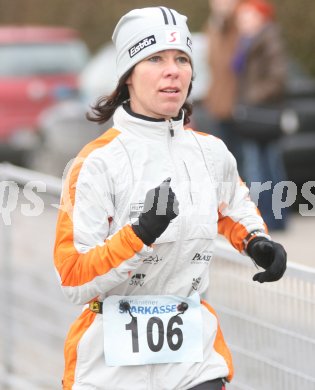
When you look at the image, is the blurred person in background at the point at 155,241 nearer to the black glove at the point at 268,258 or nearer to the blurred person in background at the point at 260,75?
the black glove at the point at 268,258

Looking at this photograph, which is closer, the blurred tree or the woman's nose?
the woman's nose

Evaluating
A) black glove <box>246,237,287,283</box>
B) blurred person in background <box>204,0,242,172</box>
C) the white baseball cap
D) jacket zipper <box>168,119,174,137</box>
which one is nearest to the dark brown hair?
the white baseball cap

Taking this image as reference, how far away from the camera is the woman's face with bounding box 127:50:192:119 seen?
362 cm

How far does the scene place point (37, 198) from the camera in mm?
5941

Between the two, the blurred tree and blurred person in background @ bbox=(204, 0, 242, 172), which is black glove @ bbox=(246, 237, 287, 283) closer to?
blurred person in background @ bbox=(204, 0, 242, 172)

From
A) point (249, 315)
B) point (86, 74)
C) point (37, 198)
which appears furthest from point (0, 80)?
point (249, 315)

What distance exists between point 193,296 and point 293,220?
25.2ft

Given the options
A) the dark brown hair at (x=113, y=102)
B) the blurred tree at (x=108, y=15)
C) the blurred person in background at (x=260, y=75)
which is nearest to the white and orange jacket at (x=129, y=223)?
the dark brown hair at (x=113, y=102)

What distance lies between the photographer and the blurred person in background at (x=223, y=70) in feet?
33.1

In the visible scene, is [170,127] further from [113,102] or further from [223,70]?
[223,70]

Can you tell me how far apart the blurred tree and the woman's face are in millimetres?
10329

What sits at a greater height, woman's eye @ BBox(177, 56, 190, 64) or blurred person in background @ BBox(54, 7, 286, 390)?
woman's eye @ BBox(177, 56, 190, 64)

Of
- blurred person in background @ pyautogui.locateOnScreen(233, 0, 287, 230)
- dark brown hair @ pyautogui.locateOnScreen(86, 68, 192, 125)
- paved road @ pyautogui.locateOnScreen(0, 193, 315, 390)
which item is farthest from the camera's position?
blurred person in background @ pyautogui.locateOnScreen(233, 0, 287, 230)

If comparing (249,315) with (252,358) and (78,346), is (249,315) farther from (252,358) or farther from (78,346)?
(78,346)
